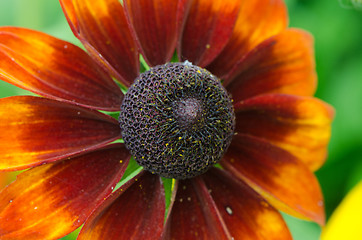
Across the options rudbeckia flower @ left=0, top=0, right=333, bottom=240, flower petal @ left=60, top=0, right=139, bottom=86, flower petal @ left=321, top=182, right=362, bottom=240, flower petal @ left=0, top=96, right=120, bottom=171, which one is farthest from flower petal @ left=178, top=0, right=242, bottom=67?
flower petal @ left=321, top=182, right=362, bottom=240

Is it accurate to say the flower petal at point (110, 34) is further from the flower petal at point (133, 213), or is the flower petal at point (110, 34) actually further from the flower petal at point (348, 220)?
the flower petal at point (348, 220)

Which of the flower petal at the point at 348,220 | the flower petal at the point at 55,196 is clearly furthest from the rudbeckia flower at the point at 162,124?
the flower petal at the point at 348,220

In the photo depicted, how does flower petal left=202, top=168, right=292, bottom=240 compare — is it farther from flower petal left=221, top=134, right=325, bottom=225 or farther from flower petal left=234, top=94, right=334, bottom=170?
flower petal left=234, top=94, right=334, bottom=170

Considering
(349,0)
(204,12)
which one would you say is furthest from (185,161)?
(349,0)

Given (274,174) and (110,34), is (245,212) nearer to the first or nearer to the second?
(274,174)

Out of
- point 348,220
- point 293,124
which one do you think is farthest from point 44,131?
point 348,220

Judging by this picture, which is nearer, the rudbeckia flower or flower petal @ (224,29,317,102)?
the rudbeckia flower
